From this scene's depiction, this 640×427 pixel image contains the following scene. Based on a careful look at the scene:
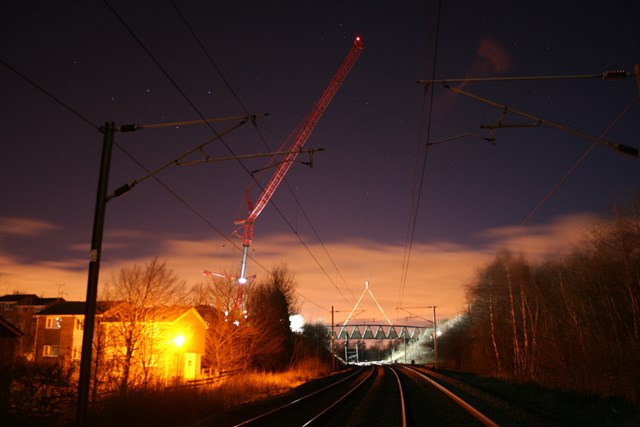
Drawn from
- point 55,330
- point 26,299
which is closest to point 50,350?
point 55,330

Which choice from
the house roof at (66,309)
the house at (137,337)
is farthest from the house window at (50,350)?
the house at (137,337)

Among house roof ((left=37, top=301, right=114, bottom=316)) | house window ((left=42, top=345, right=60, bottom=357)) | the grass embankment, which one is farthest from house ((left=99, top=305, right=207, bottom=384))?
house window ((left=42, top=345, right=60, bottom=357))

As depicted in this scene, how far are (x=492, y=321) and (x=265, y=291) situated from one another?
1048 inches

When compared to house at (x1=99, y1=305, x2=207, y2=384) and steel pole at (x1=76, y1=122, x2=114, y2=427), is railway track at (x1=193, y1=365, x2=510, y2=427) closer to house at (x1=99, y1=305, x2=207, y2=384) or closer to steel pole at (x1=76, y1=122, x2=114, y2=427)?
steel pole at (x1=76, y1=122, x2=114, y2=427)

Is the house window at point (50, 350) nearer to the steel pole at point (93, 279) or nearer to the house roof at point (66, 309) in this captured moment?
the house roof at point (66, 309)

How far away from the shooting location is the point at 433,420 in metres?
17.5

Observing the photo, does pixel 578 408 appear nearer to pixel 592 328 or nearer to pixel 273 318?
pixel 592 328

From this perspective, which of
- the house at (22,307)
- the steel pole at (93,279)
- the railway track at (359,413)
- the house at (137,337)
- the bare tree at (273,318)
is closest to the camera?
the steel pole at (93,279)

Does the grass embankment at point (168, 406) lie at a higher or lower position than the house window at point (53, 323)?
lower

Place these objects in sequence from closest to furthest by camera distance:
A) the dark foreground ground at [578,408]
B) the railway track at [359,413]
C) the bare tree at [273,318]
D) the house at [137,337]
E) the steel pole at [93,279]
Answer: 1. the steel pole at [93,279]
2. the railway track at [359,413]
3. the dark foreground ground at [578,408]
4. the house at [137,337]
5. the bare tree at [273,318]

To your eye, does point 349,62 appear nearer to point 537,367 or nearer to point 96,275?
point 537,367

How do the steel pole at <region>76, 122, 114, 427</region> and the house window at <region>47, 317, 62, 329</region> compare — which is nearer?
the steel pole at <region>76, 122, 114, 427</region>

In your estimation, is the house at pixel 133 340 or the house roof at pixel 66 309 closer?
the house at pixel 133 340

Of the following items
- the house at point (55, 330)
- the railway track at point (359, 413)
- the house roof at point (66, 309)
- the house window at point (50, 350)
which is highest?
the house roof at point (66, 309)
